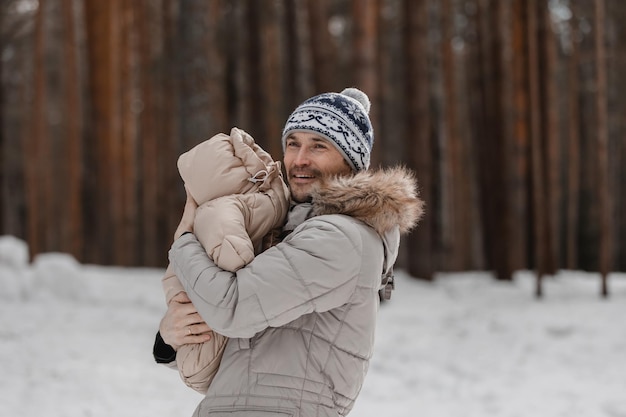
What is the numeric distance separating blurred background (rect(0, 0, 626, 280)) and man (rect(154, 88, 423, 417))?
6234 mm

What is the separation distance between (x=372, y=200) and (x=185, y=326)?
2.09 feet

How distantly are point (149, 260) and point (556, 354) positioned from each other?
1168 cm

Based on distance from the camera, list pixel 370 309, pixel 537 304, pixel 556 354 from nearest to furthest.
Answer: pixel 370 309
pixel 556 354
pixel 537 304

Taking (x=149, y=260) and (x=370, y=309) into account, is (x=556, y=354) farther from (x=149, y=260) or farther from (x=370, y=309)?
(x=149, y=260)

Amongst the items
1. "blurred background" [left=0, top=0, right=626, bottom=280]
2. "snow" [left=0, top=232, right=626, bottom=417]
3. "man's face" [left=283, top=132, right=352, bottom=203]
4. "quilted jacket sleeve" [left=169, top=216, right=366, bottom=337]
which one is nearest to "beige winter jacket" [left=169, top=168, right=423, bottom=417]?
"quilted jacket sleeve" [left=169, top=216, right=366, bottom=337]

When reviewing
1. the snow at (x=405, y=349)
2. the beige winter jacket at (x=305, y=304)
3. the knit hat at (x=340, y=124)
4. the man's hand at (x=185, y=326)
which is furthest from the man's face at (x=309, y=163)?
the snow at (x=405, y=349)

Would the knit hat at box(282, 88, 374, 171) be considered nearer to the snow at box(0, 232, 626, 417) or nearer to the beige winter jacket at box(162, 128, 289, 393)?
the beige winter jacket at box(162, 128, 289, 393)

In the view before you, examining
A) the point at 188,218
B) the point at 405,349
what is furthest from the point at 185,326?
the point at 405,349

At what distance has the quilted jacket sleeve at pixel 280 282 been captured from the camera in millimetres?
1751

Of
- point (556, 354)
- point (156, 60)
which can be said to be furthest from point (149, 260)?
point (556, 354)

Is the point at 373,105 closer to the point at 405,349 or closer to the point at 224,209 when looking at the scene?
the point at 405,349

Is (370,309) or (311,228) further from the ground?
(311,228)

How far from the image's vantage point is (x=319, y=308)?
1812 mm

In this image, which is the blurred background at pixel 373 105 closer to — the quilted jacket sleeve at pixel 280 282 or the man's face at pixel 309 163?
the man's face at pixel 309 163
